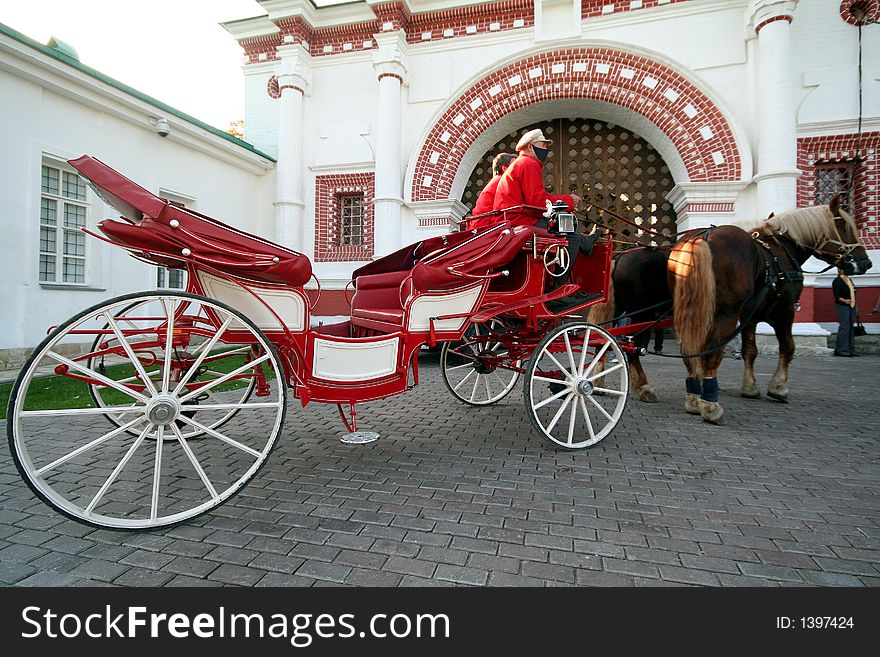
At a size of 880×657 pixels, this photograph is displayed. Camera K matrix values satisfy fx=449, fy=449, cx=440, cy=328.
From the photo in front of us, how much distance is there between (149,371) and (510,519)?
3.26m

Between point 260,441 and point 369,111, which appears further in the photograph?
point 369,111

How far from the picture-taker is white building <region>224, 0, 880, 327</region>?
7738 millimetres

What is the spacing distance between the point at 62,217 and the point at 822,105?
12.3m

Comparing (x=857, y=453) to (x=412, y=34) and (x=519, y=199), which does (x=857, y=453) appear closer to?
(x=519, y=199)

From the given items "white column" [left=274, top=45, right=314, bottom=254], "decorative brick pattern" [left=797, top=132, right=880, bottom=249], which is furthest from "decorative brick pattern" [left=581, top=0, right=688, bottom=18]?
"white column" [left=274, top=45, right=314, bottom=254]

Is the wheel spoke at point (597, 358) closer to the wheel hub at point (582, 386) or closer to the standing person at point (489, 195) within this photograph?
the wheel hub at point (582, 386)

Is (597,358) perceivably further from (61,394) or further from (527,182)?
(61,394)

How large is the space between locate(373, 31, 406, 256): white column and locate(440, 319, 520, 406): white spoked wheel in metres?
3.94

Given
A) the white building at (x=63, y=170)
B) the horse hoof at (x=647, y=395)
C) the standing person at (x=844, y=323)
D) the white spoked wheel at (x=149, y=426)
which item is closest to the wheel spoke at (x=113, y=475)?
the white spoked wheel at (x=149, y=426)

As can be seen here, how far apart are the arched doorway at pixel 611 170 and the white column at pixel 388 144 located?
8.13 ft

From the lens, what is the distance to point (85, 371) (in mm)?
1887

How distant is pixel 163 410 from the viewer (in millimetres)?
2010
